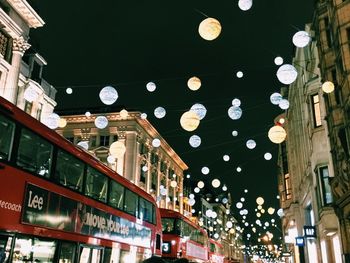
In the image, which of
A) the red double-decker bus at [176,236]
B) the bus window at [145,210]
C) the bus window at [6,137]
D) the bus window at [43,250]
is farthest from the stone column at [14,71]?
the bus window at [43,250]

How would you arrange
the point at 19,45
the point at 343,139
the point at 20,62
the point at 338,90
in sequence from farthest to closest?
the point at 20,62 < the point at 19,45 < the point at 338,90 < the point at 343,139

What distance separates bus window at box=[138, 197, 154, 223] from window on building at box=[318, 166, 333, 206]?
31.5 ft

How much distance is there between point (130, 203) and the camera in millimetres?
13492

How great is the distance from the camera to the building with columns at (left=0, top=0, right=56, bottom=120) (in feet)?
86.9

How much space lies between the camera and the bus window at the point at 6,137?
7.38 m

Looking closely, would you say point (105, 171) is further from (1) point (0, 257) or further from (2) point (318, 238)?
(2) point (318, 238)

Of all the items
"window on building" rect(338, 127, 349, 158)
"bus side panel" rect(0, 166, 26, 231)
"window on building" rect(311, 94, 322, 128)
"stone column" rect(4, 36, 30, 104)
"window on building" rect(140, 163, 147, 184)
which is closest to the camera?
"bus side panel" rect(0, 166, 26, 231)

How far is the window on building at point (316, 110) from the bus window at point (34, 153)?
16.7m

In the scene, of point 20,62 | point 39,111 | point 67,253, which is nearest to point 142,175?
point 39,111

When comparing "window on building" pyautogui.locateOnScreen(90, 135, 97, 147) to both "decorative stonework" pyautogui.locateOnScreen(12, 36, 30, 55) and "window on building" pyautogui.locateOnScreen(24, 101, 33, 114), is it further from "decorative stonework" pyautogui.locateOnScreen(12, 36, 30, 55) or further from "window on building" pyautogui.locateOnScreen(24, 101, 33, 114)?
"decorative stonework" pyautogui.locateOnScreen(12, 36, 30, 55)

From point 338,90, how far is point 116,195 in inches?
484

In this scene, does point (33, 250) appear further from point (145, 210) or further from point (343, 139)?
point (343, 139)

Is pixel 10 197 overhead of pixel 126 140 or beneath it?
beneath

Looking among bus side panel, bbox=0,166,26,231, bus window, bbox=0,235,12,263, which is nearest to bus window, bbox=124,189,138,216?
bus side panel, bbox=0,166,26,231
